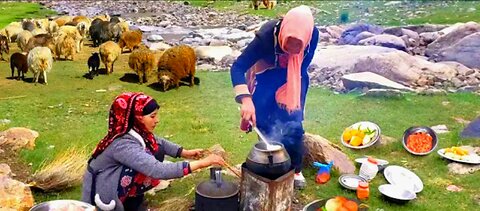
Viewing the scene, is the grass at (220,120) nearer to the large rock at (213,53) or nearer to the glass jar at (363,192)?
the glass jar at (363,192)

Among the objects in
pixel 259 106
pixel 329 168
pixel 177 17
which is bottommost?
pixel 177 17

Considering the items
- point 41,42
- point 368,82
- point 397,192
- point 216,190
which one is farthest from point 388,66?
point 41,42

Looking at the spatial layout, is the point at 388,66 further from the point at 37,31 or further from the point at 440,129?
the point at 37,31

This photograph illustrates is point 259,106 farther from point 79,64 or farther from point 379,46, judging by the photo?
point 79,64

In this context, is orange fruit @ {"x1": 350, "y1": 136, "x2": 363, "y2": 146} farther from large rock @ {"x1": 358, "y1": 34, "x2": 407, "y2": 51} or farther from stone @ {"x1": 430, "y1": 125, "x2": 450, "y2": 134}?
large rock @ {"x1": 358, "y1": 34, "x2": 407, "y2": 51}

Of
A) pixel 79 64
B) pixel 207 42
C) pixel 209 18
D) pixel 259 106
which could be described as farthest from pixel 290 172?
pixel 209 18

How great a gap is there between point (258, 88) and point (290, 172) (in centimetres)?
92

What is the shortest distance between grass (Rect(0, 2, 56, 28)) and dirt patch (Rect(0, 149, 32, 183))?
1617 cm

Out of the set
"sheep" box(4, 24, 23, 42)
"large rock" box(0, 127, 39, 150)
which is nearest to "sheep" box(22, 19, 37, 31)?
"sheep" box(4, 24, 23, 42)

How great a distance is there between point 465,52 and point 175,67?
6576mm

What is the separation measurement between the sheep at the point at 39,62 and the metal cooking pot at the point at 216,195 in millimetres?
9199

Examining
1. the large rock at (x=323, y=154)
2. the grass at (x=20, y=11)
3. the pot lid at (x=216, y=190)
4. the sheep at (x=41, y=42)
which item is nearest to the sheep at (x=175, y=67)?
the sheep at (x=41, y=42)

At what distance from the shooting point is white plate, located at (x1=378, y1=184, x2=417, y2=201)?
5489mm

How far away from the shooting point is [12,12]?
83.1 ft
